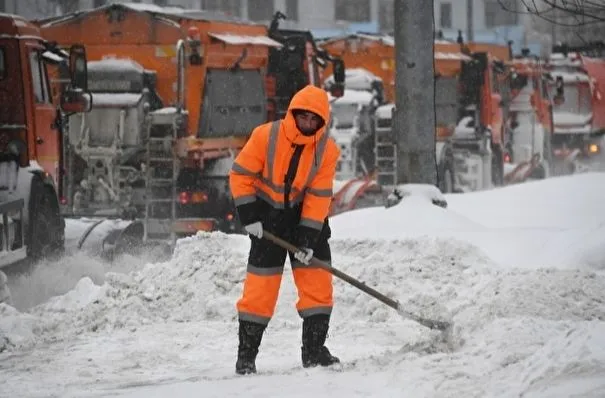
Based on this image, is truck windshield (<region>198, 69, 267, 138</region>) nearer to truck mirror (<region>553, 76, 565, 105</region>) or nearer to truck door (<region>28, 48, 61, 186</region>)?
truck door (<region>28, 48, 61, 186</region>)

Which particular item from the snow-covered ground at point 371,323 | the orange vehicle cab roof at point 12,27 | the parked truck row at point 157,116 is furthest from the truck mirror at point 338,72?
the orange vehicle cab roof at point 12,27

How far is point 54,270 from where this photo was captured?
12.5m

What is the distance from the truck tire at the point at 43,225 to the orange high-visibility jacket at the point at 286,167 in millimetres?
5051

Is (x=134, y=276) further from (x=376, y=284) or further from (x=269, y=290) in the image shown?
(x=269, y=290)

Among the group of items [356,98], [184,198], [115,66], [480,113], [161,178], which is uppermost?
[115,66]

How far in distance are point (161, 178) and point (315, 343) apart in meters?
8.68

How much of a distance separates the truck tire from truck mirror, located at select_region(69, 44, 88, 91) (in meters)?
1.06

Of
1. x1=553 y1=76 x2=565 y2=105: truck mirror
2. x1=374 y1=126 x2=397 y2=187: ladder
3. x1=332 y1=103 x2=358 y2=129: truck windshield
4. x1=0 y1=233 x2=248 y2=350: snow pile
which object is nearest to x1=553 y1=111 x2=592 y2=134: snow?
x1=553 y1=76 x2=565 y2=105: truck mirror

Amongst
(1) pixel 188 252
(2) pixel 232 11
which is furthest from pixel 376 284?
(2) pixel 232 11

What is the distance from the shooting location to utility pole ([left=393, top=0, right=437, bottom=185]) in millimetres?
11789

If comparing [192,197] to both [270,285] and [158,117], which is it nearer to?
[158,117]

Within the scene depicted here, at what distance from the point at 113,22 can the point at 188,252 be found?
663 cm

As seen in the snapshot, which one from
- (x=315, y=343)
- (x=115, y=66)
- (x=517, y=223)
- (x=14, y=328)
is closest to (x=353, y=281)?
(x=315, y=343)

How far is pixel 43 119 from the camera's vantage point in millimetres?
12414
